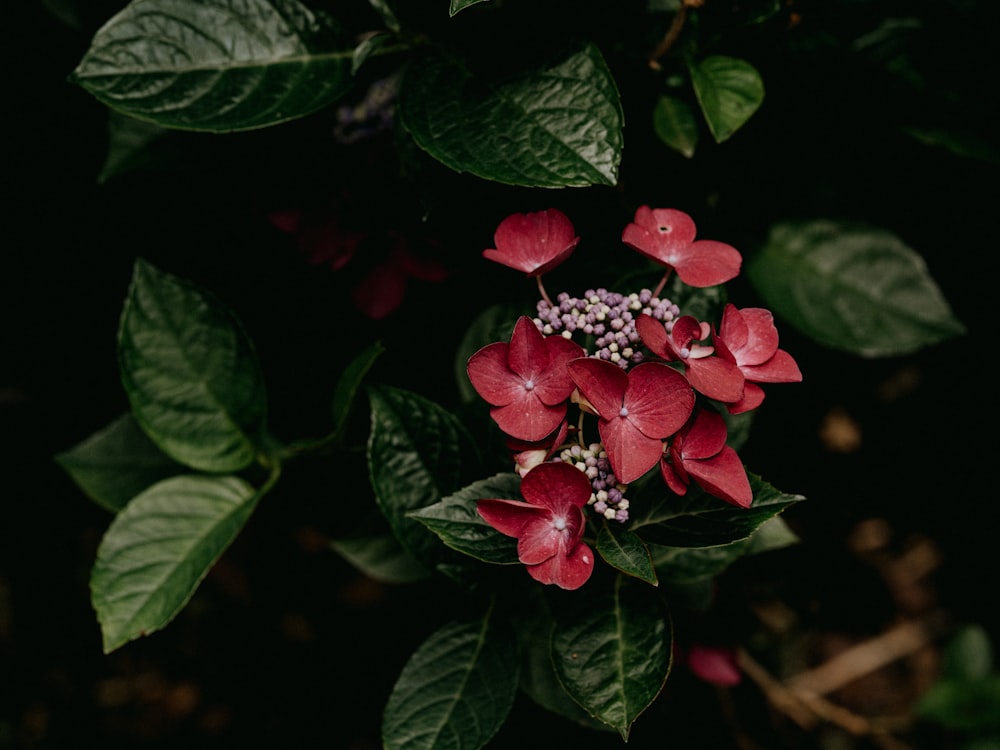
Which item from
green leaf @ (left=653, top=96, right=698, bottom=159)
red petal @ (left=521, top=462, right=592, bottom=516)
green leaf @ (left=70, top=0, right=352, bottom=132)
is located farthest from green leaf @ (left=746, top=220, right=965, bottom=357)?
green leaf @ (left=70, top=0, right=352, bottom=132)

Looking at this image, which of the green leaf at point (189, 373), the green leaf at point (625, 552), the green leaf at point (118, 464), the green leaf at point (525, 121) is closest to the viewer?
the green leaf at point (625, 552)

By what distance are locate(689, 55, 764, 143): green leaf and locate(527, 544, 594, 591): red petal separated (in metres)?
0.54

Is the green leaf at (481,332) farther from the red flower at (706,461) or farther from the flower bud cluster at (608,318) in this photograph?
the red flower at (706,461)

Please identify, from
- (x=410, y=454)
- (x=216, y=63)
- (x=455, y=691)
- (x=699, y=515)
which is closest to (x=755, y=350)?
(x=699, y=515)

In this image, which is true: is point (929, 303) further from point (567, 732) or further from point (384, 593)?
point (384, 593)

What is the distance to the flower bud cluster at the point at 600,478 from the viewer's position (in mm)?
818

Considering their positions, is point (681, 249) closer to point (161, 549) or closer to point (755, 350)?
point (755, 350)

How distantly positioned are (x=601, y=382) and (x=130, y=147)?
814 millimetres

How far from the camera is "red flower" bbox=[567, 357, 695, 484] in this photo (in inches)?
30.2

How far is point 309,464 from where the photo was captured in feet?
4.42

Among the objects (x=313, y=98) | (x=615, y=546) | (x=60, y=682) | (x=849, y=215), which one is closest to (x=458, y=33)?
(x=313, y=98)

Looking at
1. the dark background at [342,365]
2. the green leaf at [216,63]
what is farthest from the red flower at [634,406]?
the green leaf at [216,63]

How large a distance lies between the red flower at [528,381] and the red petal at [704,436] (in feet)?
0.44

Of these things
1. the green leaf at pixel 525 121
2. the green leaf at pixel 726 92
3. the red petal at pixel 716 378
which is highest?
the green leaf at pixel 525 121
